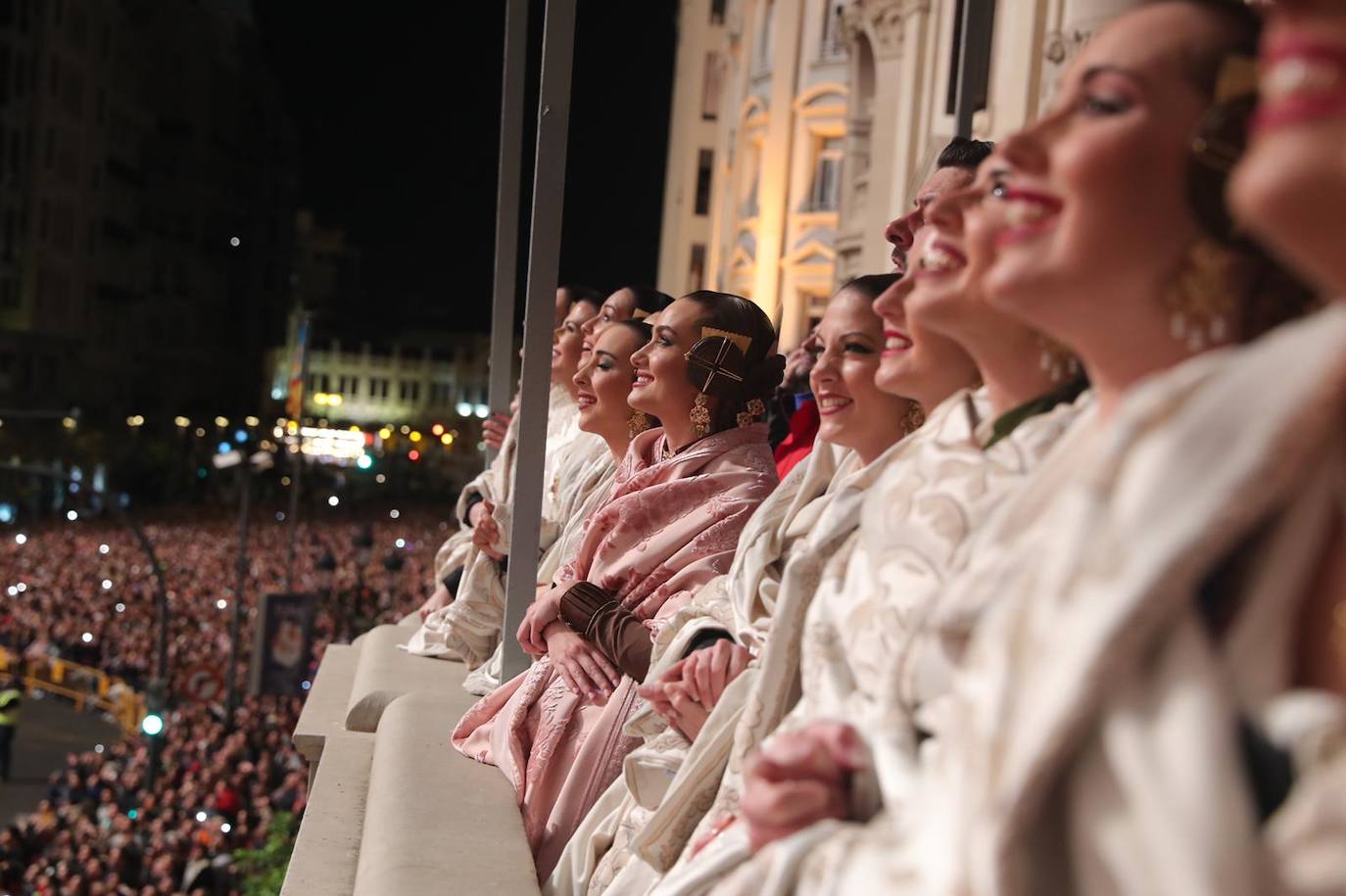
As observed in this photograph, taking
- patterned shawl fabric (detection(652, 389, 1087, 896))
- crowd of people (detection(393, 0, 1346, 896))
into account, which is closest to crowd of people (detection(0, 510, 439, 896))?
patterned shawl fabric (detection(652, 389, 1087, 896))

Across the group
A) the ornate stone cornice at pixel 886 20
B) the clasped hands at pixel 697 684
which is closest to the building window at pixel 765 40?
the ornate stone cornice at pixel 886 20

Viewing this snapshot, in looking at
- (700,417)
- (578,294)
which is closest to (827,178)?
(578,294)

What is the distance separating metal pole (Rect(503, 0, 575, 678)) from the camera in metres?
4.81

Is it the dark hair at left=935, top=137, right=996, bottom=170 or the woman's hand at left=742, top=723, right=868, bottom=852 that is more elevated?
the dark hair at left=935, top=137, right=996, bottom=170

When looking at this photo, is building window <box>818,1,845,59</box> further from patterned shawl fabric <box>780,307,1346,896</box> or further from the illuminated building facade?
patterned shawl fabric <box>780,307,1346,896</box>

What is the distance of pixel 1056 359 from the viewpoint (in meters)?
2.32

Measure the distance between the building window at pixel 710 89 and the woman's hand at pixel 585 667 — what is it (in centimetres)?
3554

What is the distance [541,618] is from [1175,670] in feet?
10.1

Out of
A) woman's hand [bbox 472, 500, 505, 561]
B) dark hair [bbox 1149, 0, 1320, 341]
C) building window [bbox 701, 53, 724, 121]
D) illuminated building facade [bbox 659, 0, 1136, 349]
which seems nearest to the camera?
dark hair [bbox 1149, 0, 1320, 341]

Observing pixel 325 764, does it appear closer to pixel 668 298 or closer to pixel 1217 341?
pixel 668 298

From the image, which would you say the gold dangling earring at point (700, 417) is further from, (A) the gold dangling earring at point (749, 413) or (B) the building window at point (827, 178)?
(B) the building window at point (827, 178)

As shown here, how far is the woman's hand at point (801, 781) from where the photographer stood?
2.02 m

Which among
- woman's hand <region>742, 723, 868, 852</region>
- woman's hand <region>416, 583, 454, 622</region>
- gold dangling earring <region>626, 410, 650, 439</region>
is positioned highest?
woman's hand <region>742, 723, 868, 852</region>

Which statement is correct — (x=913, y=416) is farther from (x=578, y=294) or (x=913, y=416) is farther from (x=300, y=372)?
(x=300, y=372)
